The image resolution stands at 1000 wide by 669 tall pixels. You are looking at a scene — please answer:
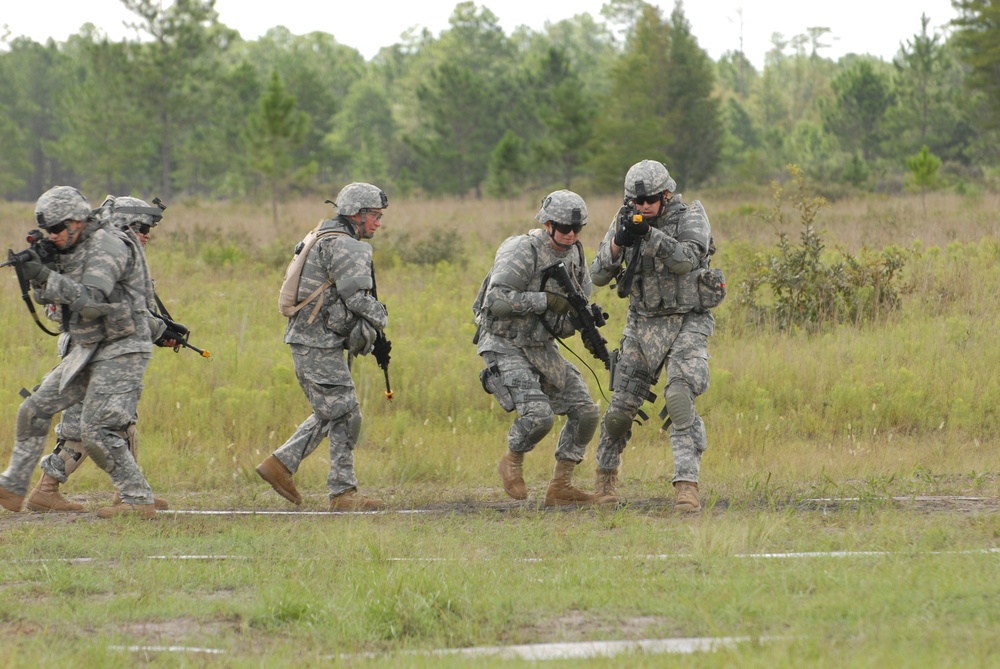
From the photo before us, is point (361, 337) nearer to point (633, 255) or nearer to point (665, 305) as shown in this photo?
point (633, 255)

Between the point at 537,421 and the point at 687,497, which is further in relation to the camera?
the point at 537,421

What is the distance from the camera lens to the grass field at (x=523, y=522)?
423 cm

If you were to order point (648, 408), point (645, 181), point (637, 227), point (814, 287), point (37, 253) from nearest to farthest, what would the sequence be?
point (37, 253) < point (637, 227) < point (645, 181) < point (648, 408) < point (814, 287)

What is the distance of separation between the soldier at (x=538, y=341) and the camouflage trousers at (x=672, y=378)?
0.76 feet

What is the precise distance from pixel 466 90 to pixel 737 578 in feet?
133

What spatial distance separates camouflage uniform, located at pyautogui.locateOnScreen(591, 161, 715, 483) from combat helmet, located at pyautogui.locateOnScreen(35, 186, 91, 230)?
3.08 m

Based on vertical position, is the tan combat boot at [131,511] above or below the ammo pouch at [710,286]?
below

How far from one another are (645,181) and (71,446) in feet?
13.1

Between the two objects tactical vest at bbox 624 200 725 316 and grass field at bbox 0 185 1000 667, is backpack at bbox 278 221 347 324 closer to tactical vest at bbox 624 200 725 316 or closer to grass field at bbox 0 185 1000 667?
grass field at bbox 0 185 1000 667

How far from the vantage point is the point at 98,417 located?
6.68m

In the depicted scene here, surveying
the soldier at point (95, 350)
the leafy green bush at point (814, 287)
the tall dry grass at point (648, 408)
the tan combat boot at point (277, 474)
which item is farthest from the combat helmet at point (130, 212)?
the leafy green bush at point (814, 287)

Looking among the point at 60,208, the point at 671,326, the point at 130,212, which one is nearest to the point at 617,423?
the point at 671,326

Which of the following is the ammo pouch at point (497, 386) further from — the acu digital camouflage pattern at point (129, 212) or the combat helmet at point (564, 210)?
the acu digital camouflage pattern at point (129, 212)

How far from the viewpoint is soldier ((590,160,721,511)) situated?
680 cm
